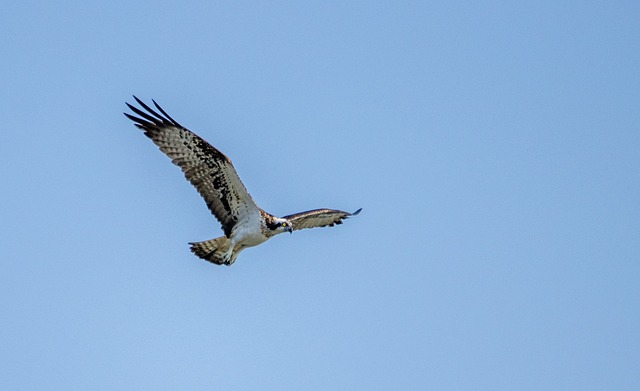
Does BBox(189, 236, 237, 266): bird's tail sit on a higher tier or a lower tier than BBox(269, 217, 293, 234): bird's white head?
lower

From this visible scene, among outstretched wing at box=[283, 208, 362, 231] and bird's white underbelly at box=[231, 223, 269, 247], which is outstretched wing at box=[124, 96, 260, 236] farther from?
outstretched wing at box=[283, 208, 362, 231]

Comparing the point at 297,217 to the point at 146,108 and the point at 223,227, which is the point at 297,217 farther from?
the point at 146,108

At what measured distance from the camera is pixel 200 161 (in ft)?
76.0

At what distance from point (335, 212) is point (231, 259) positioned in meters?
2.54

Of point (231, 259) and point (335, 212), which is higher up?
point (335, 212)

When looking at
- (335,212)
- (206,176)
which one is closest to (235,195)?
(206,176)

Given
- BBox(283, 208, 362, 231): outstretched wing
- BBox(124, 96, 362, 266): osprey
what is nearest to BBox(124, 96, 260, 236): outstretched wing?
BBox(124, 96, 362, 266): osprey

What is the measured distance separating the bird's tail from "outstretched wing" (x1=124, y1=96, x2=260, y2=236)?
2.51ft

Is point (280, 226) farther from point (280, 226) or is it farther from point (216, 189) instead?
point (216, 189)

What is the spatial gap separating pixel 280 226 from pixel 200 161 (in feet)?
5.19

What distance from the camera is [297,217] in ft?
81.4

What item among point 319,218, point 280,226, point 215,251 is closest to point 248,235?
point 280,226

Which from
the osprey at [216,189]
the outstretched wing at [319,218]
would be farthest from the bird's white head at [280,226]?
the outstretched wing at [319,218]

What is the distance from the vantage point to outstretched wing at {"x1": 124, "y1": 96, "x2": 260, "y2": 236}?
2300 cm
